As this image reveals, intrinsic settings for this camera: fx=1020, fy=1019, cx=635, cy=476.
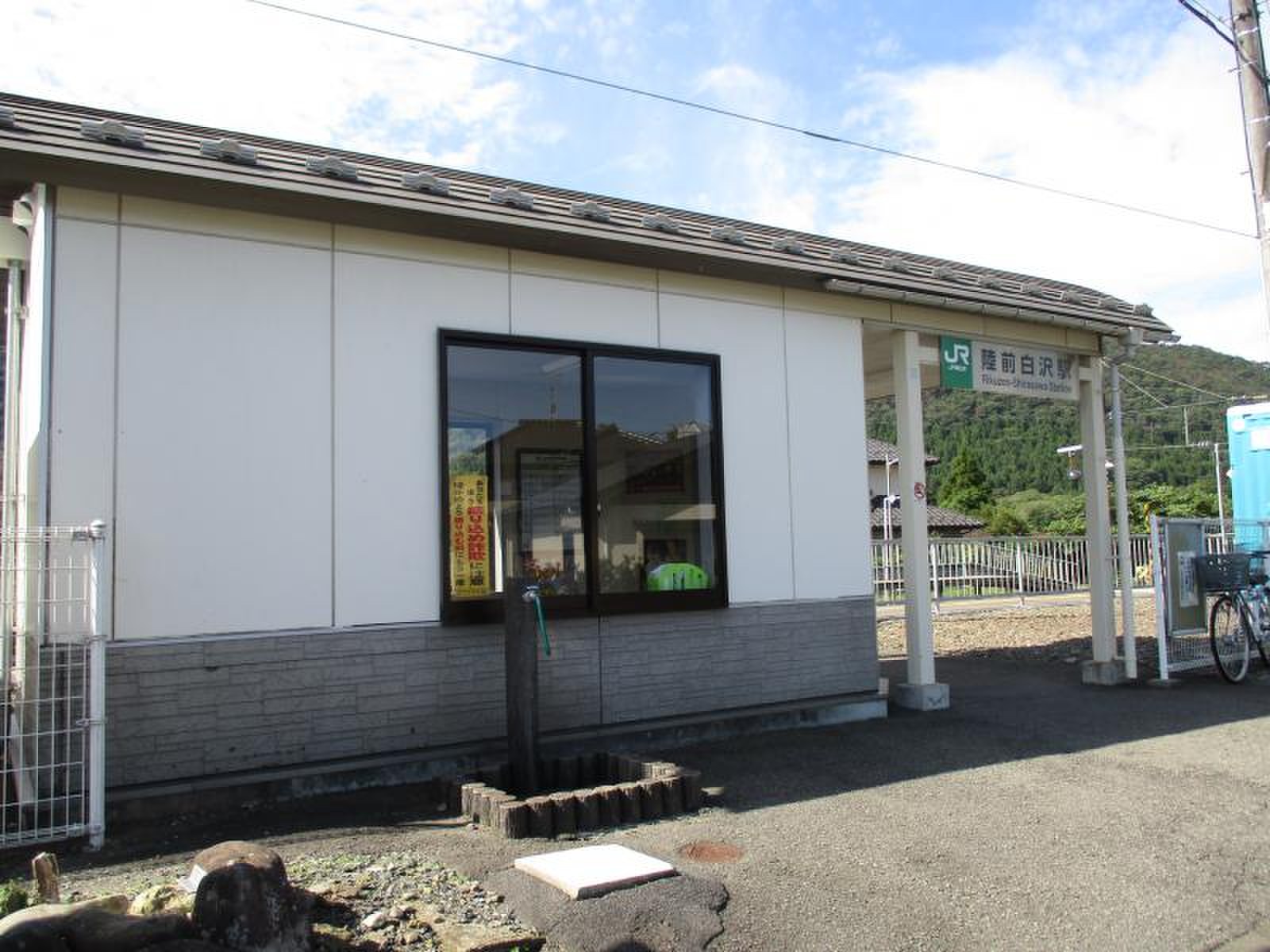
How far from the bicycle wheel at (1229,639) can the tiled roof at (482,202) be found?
2789 millimetres

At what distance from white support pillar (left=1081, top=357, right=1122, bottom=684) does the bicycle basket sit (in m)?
0.83

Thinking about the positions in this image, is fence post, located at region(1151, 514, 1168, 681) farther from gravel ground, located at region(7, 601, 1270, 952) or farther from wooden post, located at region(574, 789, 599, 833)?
wooden post, located at region(574, 789, 599, 833)

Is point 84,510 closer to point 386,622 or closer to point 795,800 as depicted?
point 386,622

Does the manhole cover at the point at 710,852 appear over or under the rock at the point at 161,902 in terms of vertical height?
under

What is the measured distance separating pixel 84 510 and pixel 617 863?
10.7ft

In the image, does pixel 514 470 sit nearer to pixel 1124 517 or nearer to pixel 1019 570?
pixel 1124 517

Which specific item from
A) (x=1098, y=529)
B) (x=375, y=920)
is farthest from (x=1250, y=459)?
(x=375, y=920)

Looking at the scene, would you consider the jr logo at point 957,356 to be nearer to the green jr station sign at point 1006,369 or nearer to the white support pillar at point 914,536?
the green jr station sign at point 1006,369

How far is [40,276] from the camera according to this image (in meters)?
5.27

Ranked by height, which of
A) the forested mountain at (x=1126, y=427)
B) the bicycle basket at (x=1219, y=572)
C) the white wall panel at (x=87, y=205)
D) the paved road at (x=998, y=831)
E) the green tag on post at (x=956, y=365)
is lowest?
the paved road at (x=998, y=831)

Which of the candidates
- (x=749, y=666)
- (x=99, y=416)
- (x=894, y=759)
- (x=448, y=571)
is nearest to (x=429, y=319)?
(x=448, y=571)

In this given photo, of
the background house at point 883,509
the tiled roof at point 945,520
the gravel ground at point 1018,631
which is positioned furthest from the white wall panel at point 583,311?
the tiled roof at point 945,520

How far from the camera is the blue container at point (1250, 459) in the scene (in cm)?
1405

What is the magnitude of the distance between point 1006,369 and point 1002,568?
34.1ft
